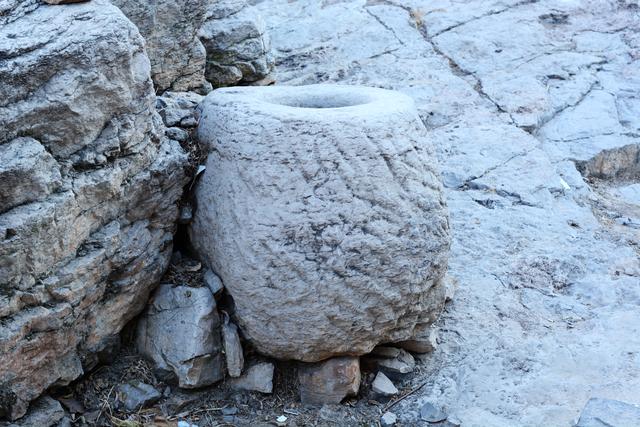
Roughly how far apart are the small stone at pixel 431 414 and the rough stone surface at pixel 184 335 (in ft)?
2.47

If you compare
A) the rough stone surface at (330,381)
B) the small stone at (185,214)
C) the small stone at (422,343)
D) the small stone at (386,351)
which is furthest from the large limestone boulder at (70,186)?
the small stone at (422,343)

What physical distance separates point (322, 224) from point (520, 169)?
208 cm

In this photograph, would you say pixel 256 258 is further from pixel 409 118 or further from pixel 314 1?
pixel 314 1

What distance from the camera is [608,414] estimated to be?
8.09 feet

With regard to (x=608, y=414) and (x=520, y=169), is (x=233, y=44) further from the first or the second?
(x=608, y=414)

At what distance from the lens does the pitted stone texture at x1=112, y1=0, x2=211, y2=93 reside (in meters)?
3.42

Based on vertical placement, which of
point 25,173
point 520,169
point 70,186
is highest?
point 25,173

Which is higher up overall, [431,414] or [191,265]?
[191,265]

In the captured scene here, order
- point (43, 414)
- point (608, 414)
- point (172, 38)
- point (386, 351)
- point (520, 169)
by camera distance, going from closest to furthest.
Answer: point (608, 414) → point (43, 414) → point (386, 351) → point (172, 38) → point (520, 169)

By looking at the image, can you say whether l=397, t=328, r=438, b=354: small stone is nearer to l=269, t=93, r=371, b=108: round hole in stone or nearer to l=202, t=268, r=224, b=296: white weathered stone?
l=202, t=268, r=224, b=296: white weathered stone

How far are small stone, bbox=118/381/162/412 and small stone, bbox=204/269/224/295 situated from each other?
42 centimetres

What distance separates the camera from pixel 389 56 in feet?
18.2

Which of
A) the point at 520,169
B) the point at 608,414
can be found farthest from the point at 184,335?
the point at 520,169

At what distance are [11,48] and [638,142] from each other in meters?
3.74
